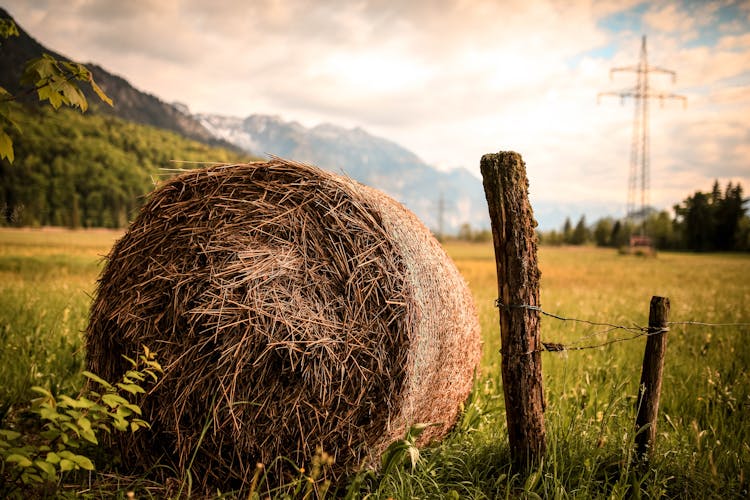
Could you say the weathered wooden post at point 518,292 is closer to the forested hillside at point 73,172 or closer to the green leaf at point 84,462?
the green leaf at point 84,462

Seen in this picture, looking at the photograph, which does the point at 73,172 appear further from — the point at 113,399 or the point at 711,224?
the point at 711,224

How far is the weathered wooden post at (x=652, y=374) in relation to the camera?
3.19 metres

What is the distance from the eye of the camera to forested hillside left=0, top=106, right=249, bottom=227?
16.0 m

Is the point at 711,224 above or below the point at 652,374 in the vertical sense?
above

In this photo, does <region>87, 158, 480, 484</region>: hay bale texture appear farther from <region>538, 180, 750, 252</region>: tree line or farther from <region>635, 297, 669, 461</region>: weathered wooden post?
<region>538, 180, 750, 252</region>: tree line

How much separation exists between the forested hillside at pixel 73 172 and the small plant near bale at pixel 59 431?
384 inches

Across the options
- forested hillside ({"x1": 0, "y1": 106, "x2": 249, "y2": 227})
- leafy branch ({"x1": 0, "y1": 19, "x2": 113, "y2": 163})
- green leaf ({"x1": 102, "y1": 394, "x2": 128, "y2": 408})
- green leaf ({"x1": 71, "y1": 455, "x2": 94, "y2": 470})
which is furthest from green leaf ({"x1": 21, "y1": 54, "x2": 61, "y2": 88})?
forested hillside ({"x1": 0, "y1": 106, "x2": 249, "y2": 227})

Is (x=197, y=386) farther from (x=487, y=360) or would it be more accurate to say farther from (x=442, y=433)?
(x=487, y=360)

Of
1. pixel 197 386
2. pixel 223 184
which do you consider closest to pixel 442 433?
pixel 197 386

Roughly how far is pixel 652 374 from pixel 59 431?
3.68 m

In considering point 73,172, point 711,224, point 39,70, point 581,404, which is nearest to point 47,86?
point 39,70

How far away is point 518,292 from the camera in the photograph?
313 cm

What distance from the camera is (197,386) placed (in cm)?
309

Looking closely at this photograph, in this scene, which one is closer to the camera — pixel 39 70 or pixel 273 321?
pixel 39 70
